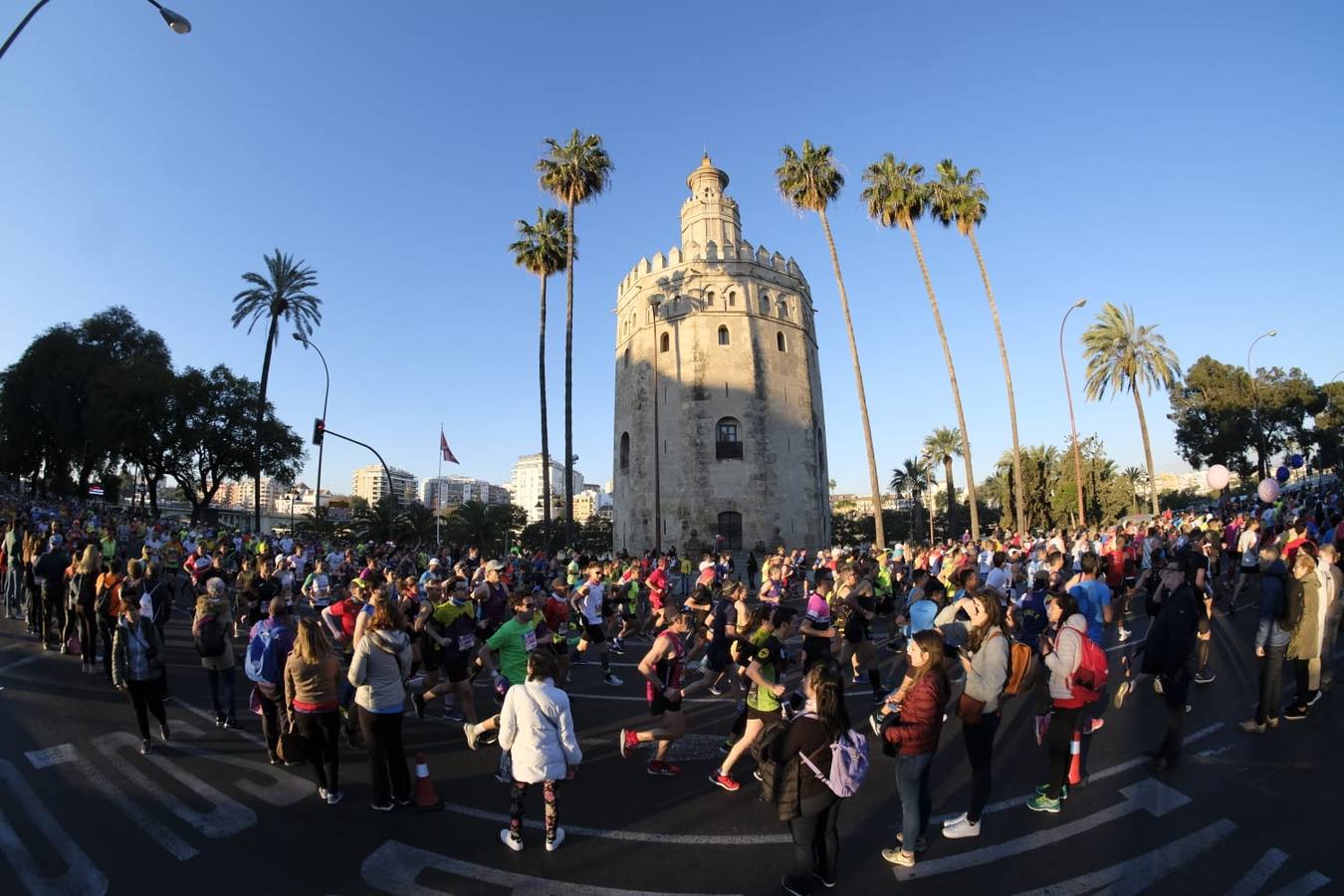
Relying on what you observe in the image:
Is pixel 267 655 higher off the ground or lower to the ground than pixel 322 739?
higher

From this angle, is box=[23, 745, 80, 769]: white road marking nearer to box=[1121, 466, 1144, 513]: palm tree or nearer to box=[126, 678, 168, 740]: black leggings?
box=[126, 678, 168, 740]: black leggings

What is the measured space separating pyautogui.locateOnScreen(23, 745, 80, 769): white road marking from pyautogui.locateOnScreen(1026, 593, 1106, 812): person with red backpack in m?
9.22

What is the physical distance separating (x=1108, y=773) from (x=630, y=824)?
452 cm

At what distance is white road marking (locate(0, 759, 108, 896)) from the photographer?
15.7 feet

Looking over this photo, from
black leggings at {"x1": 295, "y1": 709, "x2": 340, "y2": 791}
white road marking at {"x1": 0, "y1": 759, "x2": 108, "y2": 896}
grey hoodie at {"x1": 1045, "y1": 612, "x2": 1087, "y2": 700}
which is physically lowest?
white road marking at {"x1": 0, "y1": 759, "x2": 108, "y2": 896}

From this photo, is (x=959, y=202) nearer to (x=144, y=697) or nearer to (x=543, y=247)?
(x=543, y=247)

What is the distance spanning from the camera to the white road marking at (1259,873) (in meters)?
4.57

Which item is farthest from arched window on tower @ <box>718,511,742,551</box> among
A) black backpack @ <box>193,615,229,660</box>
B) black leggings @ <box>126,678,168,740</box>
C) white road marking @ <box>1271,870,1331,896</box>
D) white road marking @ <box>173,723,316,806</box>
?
white road marking @ <box>1271,870,1331,896</box>

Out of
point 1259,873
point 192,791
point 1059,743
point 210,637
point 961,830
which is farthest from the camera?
point 210,637

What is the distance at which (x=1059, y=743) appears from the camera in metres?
5.70

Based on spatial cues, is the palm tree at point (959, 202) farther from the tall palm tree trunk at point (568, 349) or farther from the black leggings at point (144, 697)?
the black leggings at point (144, 697)

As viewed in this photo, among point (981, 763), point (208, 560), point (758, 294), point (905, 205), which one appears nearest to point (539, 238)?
point (758, 294)

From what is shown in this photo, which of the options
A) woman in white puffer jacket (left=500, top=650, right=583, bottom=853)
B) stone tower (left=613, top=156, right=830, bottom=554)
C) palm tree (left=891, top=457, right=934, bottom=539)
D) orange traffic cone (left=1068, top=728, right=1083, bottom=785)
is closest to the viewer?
woman in white puffer jacket (left=500, top=650, right=583, bottom=853)

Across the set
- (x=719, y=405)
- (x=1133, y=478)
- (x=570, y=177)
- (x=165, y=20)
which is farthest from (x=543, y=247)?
(x=1133, y=478)
